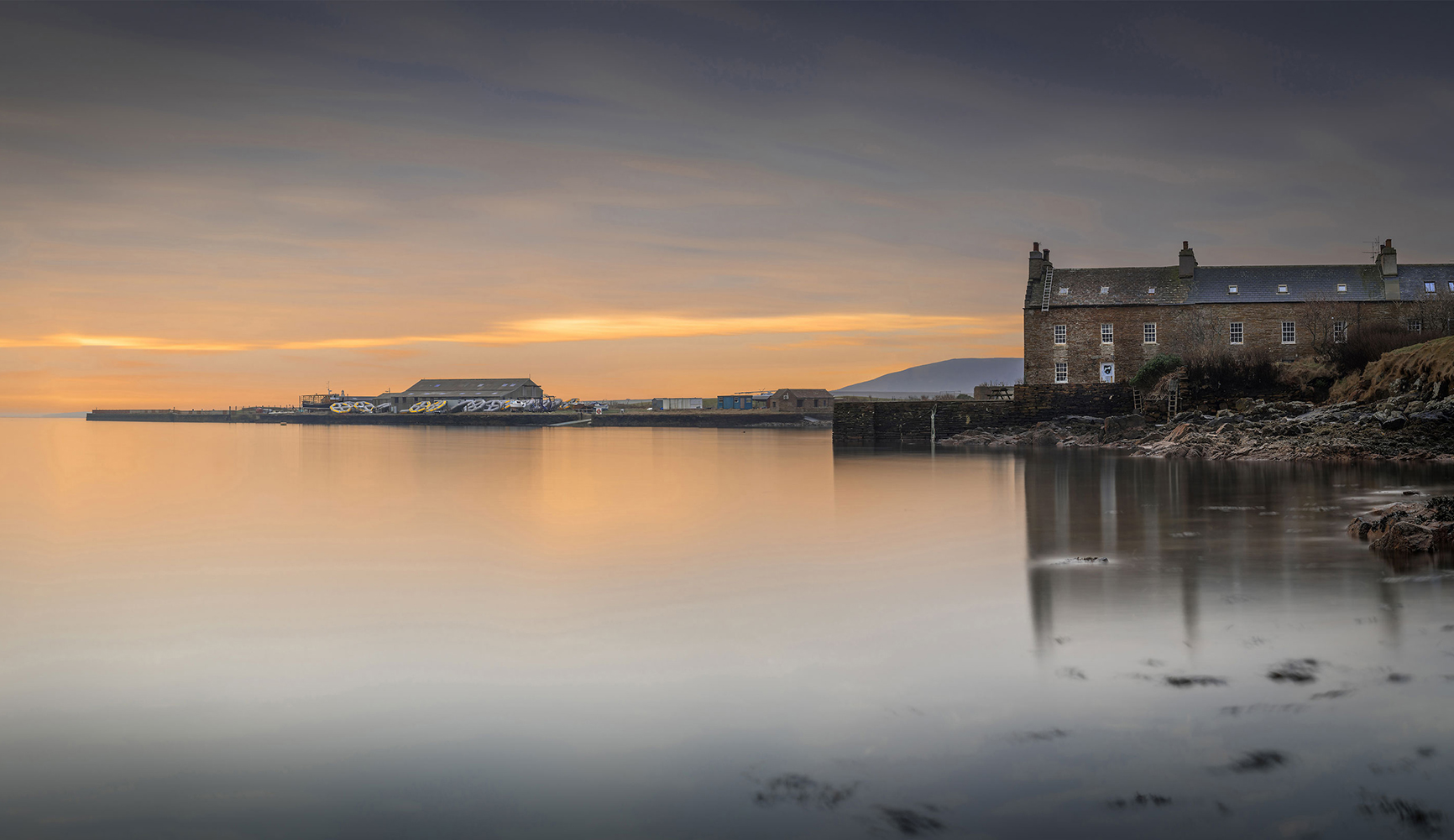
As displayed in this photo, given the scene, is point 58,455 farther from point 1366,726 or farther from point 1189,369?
point 1366,726

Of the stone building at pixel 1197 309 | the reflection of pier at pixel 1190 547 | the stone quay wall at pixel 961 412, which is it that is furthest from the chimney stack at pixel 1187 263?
the reflection of pier at pixel 1190 547

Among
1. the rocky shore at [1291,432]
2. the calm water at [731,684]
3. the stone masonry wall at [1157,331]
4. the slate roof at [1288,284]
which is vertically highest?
the slate roof at [1288,284]

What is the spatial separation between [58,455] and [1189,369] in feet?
175

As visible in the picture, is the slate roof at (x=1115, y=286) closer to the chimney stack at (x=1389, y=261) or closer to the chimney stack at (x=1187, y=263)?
the chimney stack at (x=1187, y=263)

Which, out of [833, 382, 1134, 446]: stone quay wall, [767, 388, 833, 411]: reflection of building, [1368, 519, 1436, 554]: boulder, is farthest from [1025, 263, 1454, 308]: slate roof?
[767, 388, 833, 411]: reflection of building

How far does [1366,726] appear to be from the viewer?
16.7 ft

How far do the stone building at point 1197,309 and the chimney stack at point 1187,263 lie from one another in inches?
2.1

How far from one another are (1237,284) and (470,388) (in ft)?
368

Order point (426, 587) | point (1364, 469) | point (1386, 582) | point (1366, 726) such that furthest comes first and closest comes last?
point (1364, 469) < point (426, 587) < point (1386, 582) < point (1366, 726)

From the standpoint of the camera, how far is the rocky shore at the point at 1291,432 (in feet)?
85.0

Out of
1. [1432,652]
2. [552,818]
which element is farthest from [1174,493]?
[552,818]

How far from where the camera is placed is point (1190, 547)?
1180cm

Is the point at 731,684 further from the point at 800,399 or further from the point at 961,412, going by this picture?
the point at 800,399

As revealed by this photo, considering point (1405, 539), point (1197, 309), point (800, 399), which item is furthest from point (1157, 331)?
point (800, 399)
